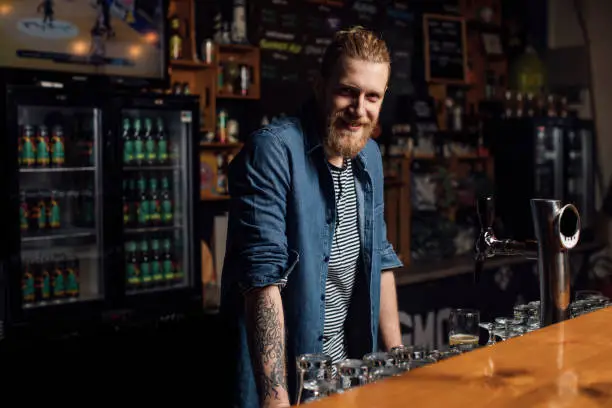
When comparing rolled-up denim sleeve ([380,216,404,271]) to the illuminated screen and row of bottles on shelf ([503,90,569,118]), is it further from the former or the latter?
row of bottles on shelf ([503,90,569,118])

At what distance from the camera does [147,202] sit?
507cm

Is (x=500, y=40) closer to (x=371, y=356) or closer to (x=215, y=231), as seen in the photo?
(x=215, y=231)

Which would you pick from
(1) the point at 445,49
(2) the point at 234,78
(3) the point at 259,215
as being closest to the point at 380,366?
(3) the point at 259,215

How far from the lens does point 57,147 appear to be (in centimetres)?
469

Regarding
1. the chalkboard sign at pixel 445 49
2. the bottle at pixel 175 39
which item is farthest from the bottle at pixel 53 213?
the chalkboard sign at pixel 445 49

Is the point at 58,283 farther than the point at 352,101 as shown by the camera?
Yes

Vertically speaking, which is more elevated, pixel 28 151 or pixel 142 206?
pixel 28 151

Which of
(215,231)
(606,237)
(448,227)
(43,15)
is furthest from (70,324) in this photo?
(606,237)

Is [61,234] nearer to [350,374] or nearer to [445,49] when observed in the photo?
[350,374]

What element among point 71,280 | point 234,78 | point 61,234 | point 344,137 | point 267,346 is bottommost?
point 71,280

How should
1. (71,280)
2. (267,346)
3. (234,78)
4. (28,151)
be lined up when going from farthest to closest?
(234,78), (71,280), (28,151), (267,346)

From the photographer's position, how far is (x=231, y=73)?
5.78 meters

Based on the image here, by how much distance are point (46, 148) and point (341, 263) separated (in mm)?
2805

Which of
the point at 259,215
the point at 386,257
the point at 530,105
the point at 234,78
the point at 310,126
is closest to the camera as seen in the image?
the point at 259,215
